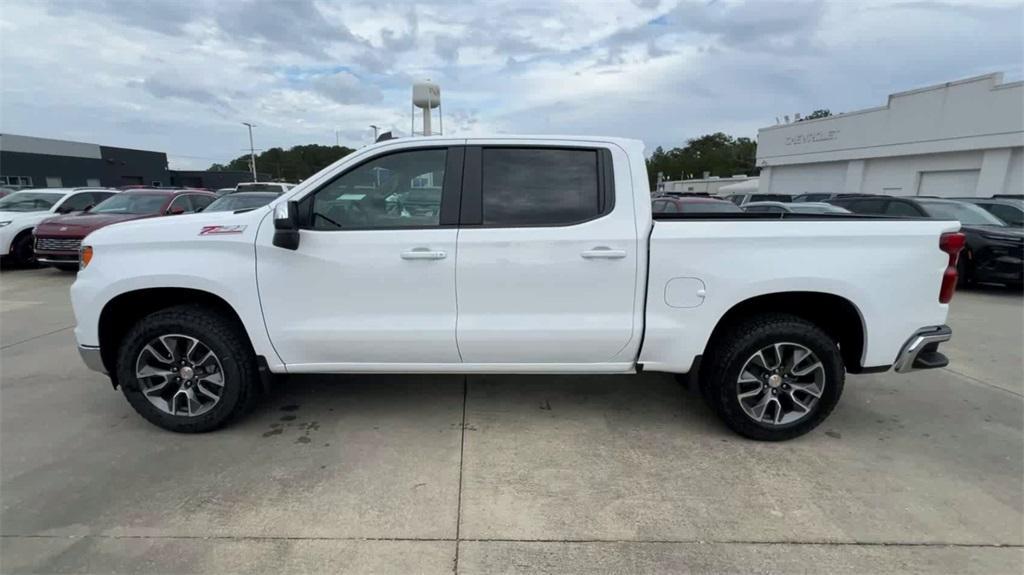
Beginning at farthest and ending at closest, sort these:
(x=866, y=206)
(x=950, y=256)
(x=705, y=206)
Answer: (x=866, y=206), (x=705, y=206), (x=950, y=256)

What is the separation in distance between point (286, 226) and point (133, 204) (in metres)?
9.74

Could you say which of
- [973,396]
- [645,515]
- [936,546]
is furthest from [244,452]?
[973,396]

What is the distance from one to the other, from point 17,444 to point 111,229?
1.53 metres

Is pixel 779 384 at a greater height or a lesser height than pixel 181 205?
lesser

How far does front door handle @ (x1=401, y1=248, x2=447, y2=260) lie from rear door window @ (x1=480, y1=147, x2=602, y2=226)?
36 centimetres

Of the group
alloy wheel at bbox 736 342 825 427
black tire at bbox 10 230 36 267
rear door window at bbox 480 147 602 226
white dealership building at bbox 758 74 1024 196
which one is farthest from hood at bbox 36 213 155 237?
white dealership building at bbox 758 74 1024 196

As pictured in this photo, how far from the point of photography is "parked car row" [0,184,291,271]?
30.6 feet

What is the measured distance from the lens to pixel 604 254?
10.4 feet

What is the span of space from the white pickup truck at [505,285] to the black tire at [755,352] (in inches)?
0.5

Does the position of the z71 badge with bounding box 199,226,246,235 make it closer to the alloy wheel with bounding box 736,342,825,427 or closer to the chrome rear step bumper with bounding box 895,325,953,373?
the alloy wheel with bounding box 736,342,825,427

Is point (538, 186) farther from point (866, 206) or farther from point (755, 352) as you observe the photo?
point (866, 206)

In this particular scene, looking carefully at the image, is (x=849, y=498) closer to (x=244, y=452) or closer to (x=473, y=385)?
(x=473, y=385)

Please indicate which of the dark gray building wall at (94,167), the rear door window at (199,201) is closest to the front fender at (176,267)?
the rear door window at (199,201)

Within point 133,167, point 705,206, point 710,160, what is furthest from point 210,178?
point 710,160
